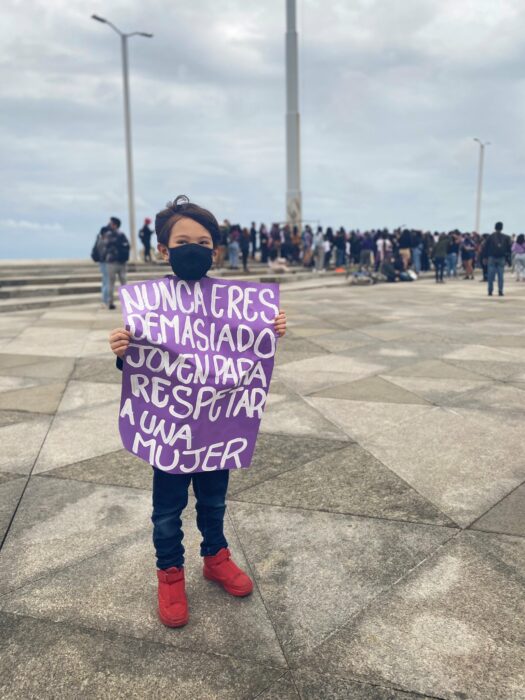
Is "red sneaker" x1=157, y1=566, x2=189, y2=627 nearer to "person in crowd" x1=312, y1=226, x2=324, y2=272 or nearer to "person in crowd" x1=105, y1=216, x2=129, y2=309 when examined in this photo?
"person in crowd" x1=105, y1=216, x2=129, y2=309

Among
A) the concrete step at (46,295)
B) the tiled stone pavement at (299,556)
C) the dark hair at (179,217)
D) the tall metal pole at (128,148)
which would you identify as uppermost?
the tall metal pole at (128,148)

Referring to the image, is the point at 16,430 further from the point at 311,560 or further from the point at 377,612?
the point at 377,612

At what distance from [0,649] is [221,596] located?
81 centimetres

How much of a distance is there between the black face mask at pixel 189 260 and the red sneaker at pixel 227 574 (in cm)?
114

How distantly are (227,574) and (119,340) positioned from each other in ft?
3.42

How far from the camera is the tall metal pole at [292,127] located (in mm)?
27469

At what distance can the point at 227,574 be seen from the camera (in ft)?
7.56

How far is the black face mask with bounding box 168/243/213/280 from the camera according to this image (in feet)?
7.20

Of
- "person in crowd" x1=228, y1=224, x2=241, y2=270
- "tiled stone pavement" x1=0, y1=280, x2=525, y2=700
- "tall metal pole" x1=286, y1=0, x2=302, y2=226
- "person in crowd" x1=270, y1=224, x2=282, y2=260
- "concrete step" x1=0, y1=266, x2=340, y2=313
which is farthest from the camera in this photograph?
"tall metal pole" x1=286, y1=0, x2=302, y2=226

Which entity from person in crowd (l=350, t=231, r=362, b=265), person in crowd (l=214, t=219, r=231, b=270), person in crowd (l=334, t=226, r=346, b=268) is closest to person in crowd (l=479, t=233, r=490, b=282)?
person in crowd (l=350, t=231, r=362, b=265)

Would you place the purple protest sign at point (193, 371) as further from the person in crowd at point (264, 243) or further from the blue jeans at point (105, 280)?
the person in crowd at point (264, 243)

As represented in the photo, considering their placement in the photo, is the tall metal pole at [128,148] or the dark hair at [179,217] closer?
the dark hair at [179,217]

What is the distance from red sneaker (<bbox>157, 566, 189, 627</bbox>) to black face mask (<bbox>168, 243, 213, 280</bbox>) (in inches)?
44.9

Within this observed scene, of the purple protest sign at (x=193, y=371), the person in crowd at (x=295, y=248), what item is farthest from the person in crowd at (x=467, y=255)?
the purple protest sign at (x=193, y=371)
